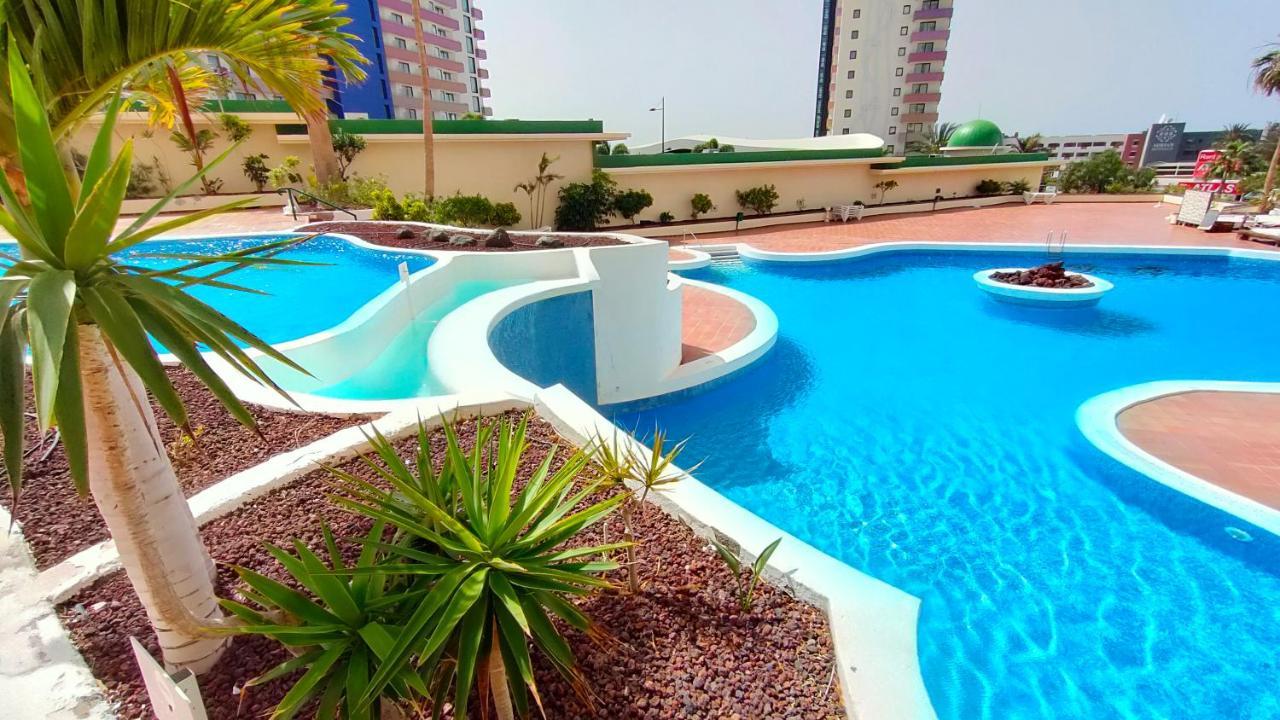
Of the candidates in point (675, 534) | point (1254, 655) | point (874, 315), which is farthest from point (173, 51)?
point (874, 315)

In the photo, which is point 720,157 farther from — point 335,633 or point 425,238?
point 335,633

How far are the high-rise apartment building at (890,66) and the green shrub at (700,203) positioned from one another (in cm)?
3383

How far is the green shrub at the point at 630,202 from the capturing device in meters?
20.9

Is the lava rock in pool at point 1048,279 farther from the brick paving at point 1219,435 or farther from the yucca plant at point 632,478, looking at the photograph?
the yucca plant at point 632,478

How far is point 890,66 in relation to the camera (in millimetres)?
51688

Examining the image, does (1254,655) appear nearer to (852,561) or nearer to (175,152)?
(852,561)

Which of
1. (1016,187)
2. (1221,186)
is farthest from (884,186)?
(1221,186)

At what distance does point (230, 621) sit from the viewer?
86.7 inches

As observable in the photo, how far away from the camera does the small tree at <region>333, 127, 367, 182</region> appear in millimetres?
17156

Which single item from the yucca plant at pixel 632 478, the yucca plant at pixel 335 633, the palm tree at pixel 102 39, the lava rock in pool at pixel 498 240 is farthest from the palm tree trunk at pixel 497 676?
the lava rock in pool at pixel 498 240

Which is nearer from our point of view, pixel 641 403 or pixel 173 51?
pixel 173 51

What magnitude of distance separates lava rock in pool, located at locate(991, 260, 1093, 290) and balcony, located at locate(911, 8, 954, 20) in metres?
48.4

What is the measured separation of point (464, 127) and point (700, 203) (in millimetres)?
9199

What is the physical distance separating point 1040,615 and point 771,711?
11.4 feet
